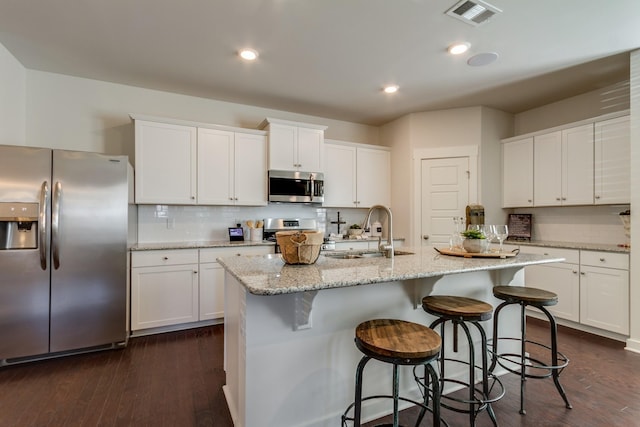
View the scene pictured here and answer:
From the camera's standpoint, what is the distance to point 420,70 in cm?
307

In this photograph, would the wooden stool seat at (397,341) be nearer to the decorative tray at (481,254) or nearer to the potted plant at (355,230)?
the decorative tray at (481,254)

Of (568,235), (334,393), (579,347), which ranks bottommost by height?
(579,347)

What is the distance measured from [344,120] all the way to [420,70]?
1765 millimetres

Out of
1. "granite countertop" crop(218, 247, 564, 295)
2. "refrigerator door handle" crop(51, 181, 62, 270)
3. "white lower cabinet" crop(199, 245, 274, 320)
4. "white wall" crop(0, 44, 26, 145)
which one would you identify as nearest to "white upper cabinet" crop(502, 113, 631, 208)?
"granite countertop" crop(218, 247, 564, 295)

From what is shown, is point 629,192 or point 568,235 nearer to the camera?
point 629,192

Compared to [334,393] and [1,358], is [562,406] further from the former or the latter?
[1,358]

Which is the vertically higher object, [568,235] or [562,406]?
[568,235]

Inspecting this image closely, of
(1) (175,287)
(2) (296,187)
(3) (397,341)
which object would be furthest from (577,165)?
(1) (175,287)

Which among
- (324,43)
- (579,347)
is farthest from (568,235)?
(324,43)

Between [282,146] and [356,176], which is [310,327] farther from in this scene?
[356,176]

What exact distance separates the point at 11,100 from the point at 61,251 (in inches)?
62.6

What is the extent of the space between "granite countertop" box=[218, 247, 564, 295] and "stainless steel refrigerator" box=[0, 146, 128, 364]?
1487mm

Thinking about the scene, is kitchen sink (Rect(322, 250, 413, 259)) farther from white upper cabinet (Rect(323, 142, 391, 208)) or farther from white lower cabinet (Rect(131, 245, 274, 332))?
white upper cabinet (Rect(323, 142, 391, 208))

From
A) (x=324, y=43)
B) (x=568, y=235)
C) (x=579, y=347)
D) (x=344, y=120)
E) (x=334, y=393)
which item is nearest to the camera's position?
(x=334, y=393)
